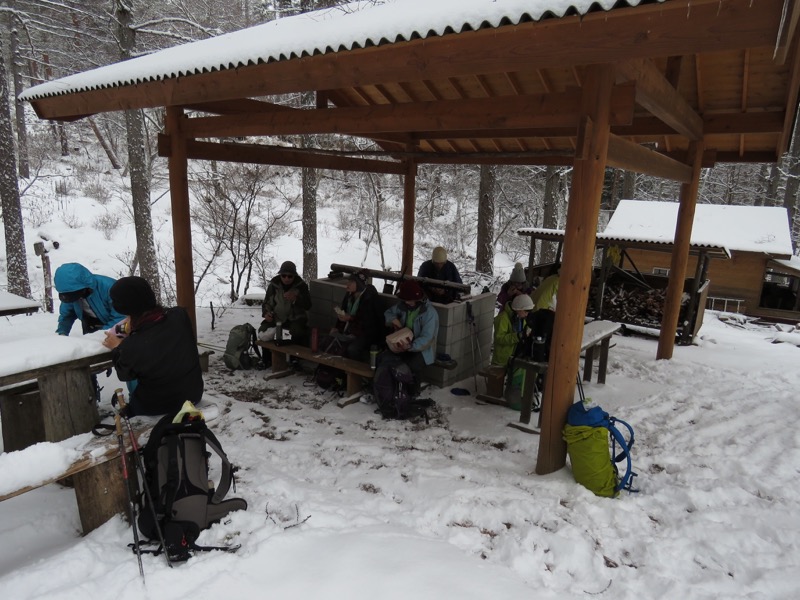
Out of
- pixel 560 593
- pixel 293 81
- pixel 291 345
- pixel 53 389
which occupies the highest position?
pixel 293 81

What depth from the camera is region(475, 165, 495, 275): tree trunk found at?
14188 mm

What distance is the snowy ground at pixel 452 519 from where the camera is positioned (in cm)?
263

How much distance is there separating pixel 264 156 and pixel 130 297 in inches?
149

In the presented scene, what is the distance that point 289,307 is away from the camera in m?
6.28

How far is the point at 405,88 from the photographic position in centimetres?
652

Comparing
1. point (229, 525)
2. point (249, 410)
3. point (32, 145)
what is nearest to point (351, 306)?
point (249, 410)

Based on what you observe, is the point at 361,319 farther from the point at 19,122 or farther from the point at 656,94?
the point at 19,122

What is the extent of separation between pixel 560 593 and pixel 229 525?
2.00 meters

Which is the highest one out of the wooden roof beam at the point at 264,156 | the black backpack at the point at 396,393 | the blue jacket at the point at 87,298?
the wooden roof beam at the point at 264,156

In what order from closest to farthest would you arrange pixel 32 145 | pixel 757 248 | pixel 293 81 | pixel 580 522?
pixel 580 522
pixel 293 81
pixel 757 248
pixel 32 145

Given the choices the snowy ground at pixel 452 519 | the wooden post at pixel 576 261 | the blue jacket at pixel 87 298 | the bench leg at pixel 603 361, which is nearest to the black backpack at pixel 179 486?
the snowy ground at pixel 452 519

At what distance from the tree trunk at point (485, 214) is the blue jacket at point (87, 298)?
36.3 ft

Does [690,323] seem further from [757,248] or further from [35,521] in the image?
[35,521]

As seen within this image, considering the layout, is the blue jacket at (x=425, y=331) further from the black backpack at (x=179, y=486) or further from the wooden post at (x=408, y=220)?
the wooden post at (x=408, y=220)
